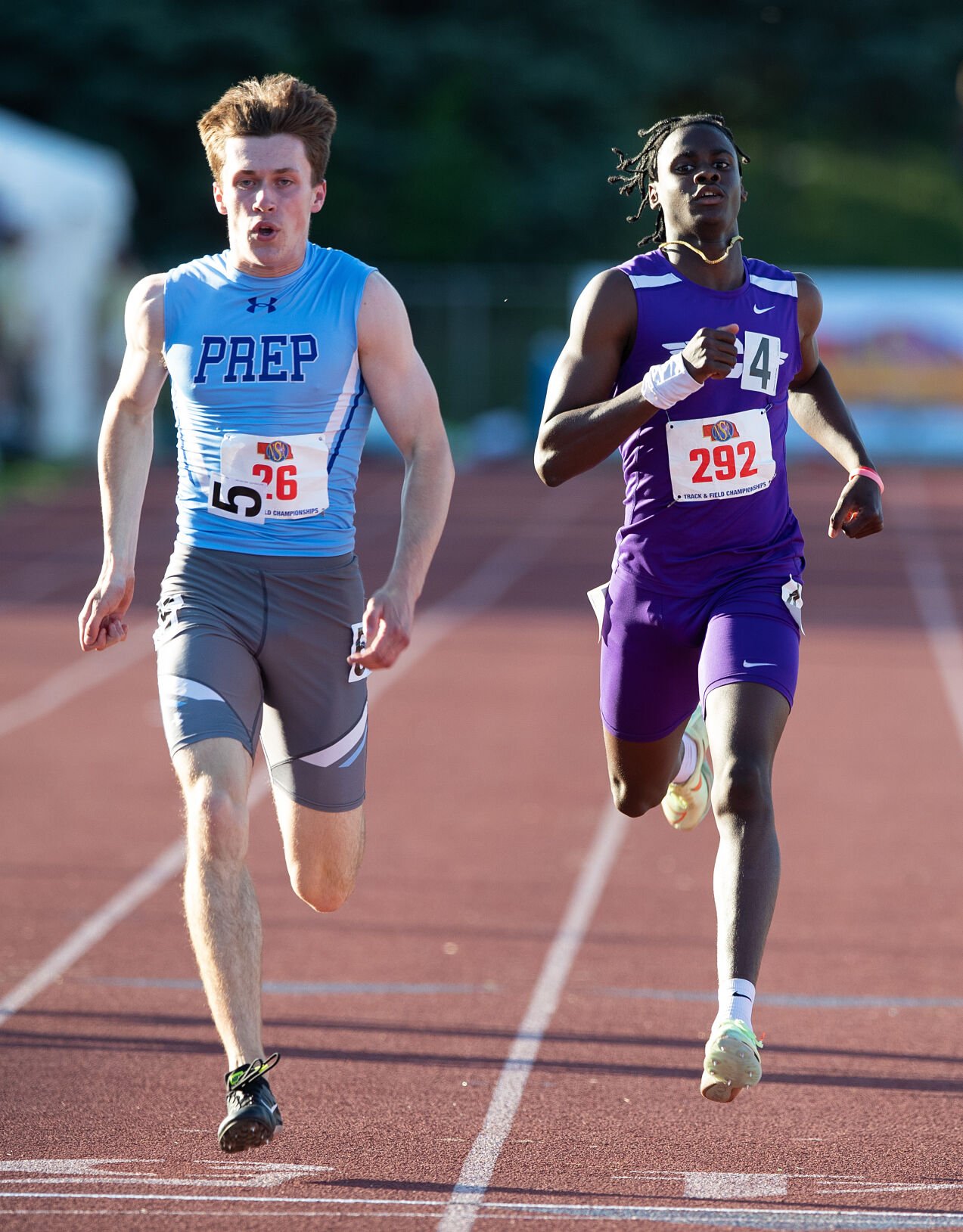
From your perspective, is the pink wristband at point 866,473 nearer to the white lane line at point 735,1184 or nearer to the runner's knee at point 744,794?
the runner's knee at point 744,794

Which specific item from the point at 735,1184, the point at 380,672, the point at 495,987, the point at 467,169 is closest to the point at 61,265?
the point at 467,169

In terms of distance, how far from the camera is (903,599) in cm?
1756

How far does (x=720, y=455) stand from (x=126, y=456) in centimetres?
128

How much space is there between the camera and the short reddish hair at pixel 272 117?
163 inches

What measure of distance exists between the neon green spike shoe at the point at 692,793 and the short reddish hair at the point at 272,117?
5.96ft

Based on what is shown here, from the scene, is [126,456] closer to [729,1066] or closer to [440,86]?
[729,1066]

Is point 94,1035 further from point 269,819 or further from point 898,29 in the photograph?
point 898,29

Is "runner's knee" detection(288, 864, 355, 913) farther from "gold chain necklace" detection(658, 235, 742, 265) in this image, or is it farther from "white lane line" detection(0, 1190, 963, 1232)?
"gold chain necklace" detection(658, 235, 742, 265)

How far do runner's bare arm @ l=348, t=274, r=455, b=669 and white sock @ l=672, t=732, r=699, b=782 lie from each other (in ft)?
3.99

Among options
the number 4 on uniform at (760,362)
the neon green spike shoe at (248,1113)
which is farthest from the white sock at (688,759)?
the neon green spike shoe at (248,1113)

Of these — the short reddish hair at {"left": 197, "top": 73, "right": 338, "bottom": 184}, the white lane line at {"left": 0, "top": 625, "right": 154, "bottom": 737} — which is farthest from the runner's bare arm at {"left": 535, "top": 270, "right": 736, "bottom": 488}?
the white lane line at {"left": 0, "top": 625, "right": 154, "bottom": 737}

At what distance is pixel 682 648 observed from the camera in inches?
174

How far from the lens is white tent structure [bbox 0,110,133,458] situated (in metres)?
24.1

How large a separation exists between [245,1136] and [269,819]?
514 cm
